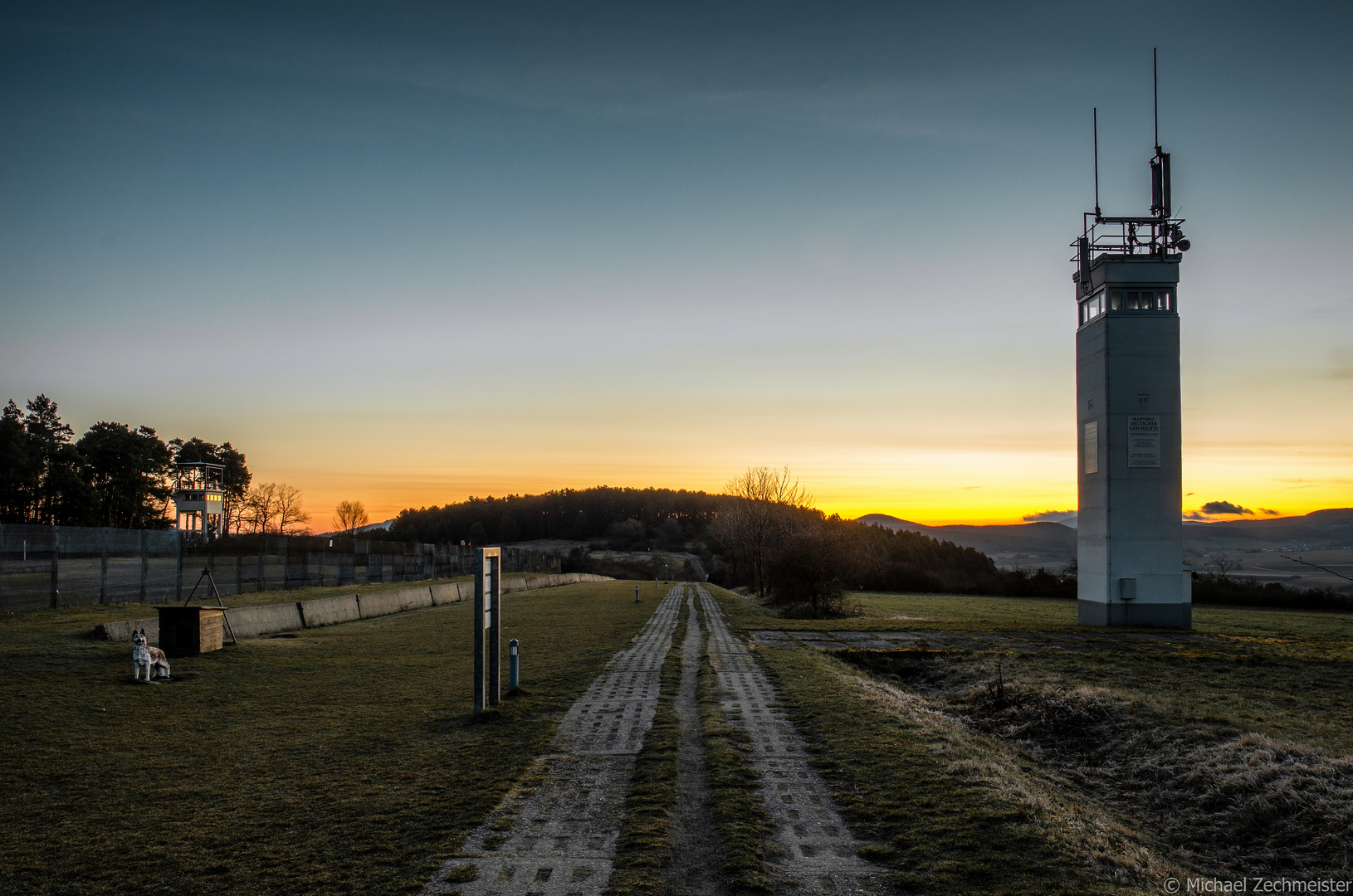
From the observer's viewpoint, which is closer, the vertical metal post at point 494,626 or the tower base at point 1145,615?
the vertical metal post at point 494,626

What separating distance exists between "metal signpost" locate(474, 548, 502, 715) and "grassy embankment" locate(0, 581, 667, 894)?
41cm

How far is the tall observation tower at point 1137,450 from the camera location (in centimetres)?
3014

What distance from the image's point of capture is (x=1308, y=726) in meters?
10.9

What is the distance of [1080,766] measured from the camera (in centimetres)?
957

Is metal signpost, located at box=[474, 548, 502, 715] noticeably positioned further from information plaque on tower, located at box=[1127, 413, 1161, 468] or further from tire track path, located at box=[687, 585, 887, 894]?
information plaque on tower, located at box=[1127, 413, 1161, 468]

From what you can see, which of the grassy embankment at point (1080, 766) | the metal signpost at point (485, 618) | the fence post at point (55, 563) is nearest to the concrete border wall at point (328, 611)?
the fence post at point (55, 563)

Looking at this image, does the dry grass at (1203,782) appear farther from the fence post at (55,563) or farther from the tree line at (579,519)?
the tree line at (579,519)

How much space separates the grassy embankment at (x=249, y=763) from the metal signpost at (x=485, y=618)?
1.36ft

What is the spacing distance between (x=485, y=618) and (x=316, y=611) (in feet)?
50.0

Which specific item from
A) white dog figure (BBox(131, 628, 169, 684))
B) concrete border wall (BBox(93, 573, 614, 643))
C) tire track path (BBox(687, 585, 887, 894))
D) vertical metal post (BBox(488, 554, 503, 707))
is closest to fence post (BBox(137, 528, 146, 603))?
concrete border wall (BBox(93, 573, 614, 643))

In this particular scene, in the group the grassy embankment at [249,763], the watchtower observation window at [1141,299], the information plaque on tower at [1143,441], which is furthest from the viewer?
the watchtower observation window at [1141,299]

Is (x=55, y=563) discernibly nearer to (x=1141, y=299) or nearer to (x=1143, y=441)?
(x=1143, y=441)

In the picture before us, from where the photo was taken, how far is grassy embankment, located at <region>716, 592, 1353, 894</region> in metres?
5.95

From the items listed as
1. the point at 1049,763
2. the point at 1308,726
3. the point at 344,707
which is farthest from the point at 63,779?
the point at 1308,726
